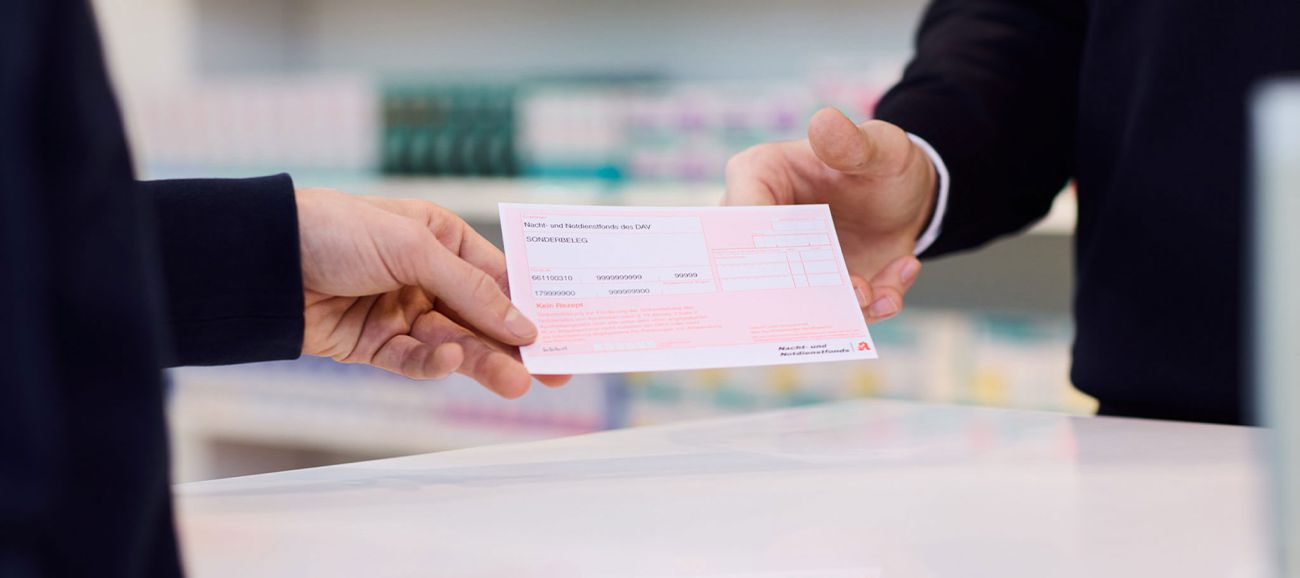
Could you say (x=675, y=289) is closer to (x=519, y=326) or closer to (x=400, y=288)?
(x=519, y=326)

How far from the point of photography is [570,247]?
0.88m

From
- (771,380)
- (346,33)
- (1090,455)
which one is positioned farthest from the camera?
(346,33)

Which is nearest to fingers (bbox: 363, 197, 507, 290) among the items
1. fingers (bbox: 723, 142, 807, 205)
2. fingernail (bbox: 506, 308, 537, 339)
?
fingernail (bbox: 506, 308, 537, 339)

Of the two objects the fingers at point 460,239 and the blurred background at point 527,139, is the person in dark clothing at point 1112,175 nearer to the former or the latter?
the fingers at point 460,239

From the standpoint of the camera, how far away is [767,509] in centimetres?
67

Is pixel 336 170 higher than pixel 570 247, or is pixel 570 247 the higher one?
pixel 570 247

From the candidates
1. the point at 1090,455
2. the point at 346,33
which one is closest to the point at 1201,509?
the point at 1090,455

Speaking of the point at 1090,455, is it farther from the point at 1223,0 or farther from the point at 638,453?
the point at 1223,0

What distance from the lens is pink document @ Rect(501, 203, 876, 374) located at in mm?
836

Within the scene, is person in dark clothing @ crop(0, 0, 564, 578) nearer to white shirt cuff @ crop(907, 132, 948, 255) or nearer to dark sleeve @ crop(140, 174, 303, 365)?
dark sleeve @ crop(140, 174, 303, 365)

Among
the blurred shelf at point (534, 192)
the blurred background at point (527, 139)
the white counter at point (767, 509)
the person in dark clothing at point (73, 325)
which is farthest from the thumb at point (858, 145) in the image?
the blurred shelf at point (534, 192)

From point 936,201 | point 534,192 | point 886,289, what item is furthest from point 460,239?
point 534,192

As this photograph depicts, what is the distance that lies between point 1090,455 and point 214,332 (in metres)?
0.59

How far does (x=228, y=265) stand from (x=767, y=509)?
1.28 ft
